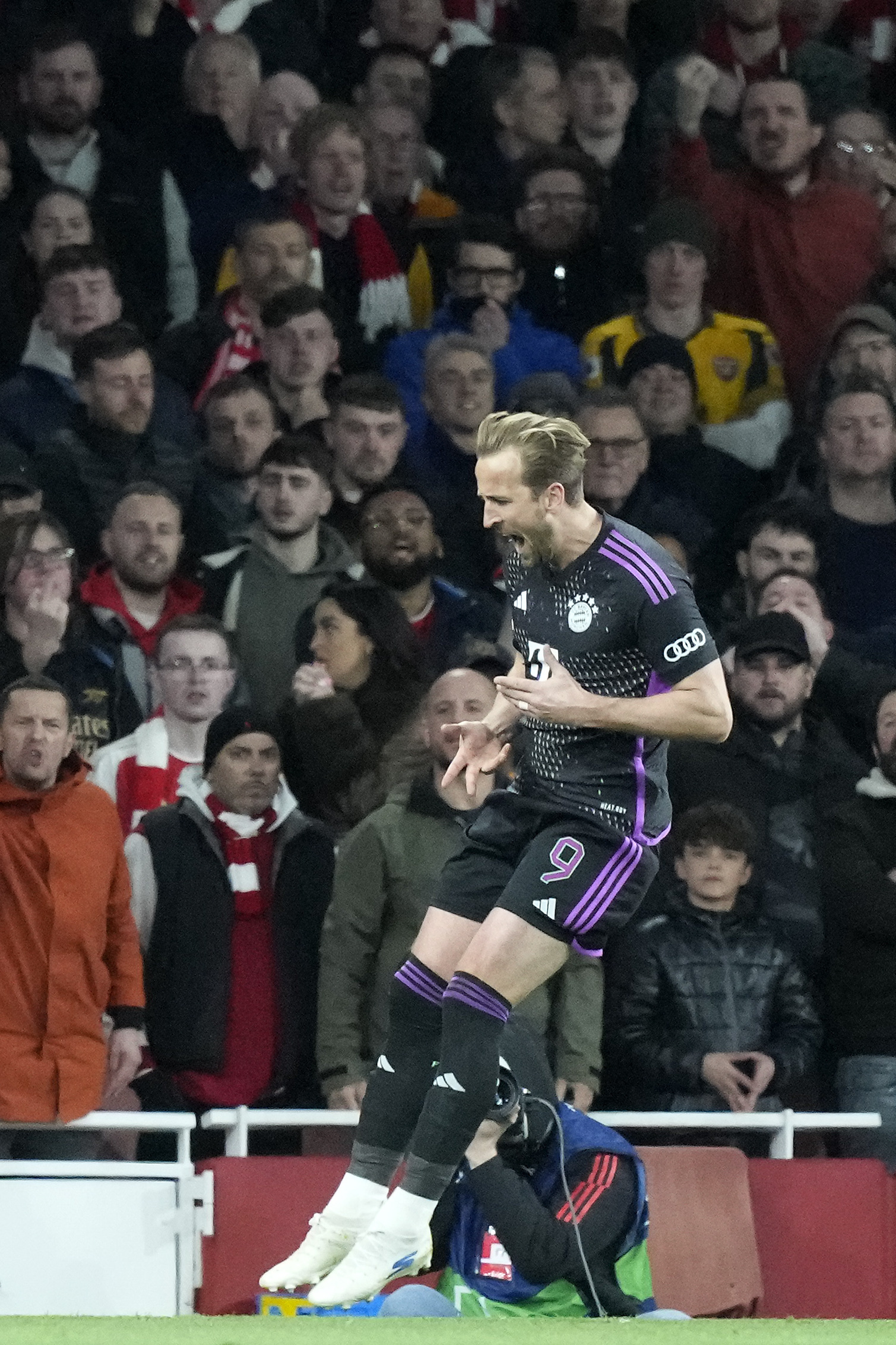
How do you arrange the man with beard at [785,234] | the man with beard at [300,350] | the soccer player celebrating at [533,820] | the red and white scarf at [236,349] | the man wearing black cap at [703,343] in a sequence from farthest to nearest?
the man with beard at [785,234]
the man wearing black cap at [703,343]
the red and white scarf at [236,349]
the man with beard at [300,350]
the soccer player celebrating at [533,820]

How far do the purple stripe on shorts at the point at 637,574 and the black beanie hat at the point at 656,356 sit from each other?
13.9 ft

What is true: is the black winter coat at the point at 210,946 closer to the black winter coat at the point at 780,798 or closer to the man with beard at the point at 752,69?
the black winter coat at the point at 780,798

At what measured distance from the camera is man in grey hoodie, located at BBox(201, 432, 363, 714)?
26.6 feet

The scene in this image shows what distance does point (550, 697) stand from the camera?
4.87 meters

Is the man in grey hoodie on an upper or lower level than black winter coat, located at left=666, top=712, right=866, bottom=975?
upper

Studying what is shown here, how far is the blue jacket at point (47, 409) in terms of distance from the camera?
28.0 ft

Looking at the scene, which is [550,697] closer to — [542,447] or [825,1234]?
[542,447]

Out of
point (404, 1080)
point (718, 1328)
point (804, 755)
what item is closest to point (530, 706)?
point (404, 1080)

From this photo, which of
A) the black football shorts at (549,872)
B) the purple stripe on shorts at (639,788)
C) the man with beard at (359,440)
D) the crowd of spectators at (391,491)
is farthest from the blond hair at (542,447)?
the man with beard at (359,440)

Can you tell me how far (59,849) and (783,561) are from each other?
314 centimetres

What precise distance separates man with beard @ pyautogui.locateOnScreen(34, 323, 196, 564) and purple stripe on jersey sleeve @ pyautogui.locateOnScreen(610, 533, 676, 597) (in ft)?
11.4

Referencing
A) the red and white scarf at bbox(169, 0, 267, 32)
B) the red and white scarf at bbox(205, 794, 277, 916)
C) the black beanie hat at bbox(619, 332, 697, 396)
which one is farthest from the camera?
the red and white scarf at bbox(169, 0, 267, 32)

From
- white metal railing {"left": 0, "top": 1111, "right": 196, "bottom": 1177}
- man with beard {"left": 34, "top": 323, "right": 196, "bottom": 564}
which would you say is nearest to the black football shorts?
white metal railing {"left": 0, "top": 1111, "right": 196, "bottom": 1177}

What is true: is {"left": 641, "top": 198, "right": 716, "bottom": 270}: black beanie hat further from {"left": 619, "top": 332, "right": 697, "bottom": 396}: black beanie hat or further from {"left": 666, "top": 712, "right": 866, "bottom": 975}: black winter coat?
{"left": 666, "top": 712, "right": 866, "bottom": 975}: black winter coat
